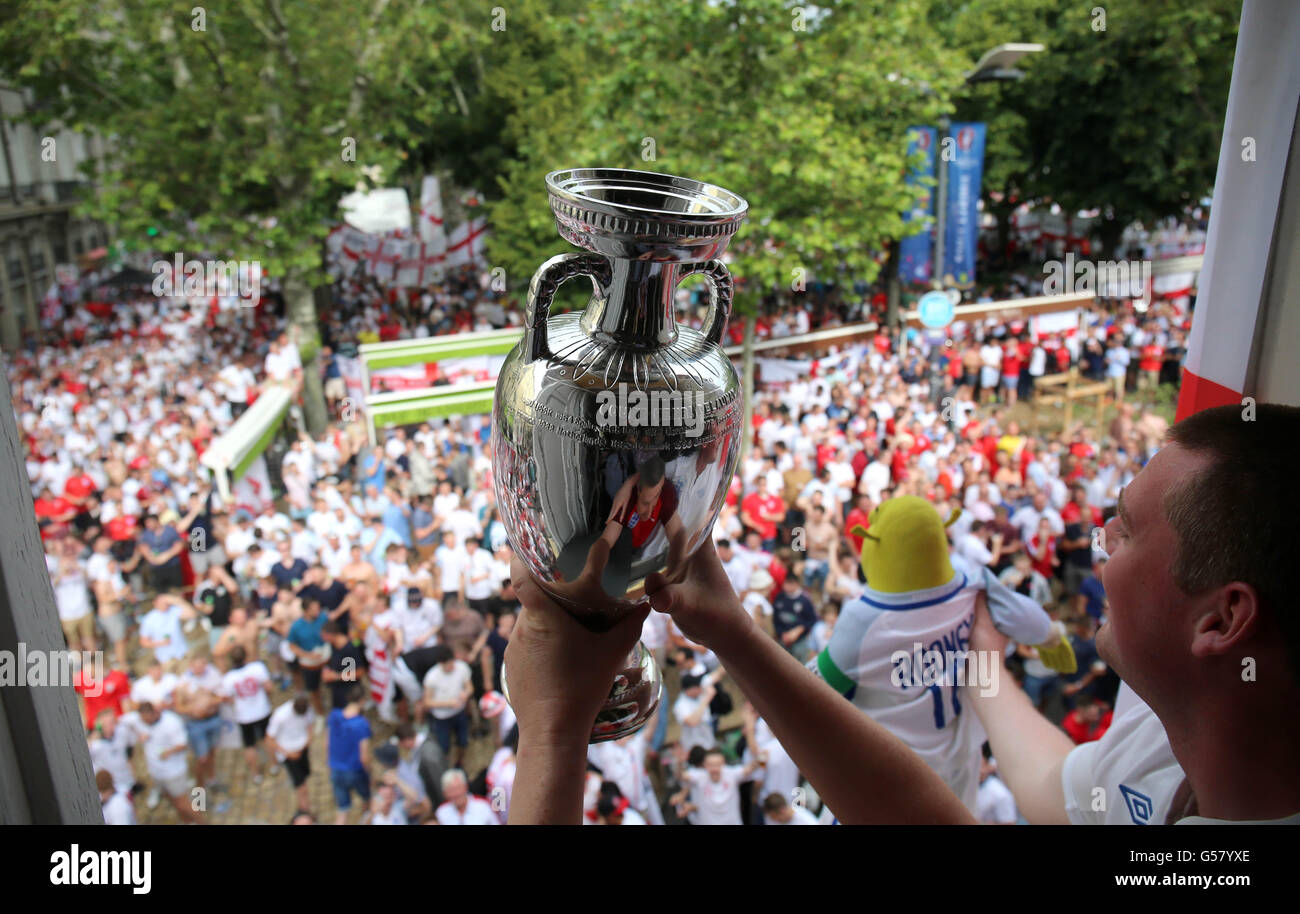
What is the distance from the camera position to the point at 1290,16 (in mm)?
1863

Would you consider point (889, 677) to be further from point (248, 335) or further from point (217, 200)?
point (248, 335)

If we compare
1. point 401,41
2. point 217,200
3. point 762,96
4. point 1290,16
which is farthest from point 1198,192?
point 1290,16

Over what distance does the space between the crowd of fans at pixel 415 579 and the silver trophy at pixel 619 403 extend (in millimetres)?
1750

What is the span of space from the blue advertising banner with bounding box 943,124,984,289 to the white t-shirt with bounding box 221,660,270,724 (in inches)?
389

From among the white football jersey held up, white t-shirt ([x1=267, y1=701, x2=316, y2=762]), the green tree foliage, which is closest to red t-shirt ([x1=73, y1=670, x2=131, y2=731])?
white t-shirt ([x1=267, y1=701, x2=316, y2=762])

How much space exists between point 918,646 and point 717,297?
1.28 m

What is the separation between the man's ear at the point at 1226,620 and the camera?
1146mm

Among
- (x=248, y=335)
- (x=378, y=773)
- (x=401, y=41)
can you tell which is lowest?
(x=378, y=773)

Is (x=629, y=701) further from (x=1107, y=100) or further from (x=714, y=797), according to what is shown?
(x=1107, y=100)

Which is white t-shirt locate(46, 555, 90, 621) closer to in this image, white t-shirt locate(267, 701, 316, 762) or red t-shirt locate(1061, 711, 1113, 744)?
white t-shirt locate(267, 701, 316, 762)

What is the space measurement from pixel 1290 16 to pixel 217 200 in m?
10.0

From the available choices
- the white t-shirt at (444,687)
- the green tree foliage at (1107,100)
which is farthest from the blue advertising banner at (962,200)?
the white t-shirt at (444,687)

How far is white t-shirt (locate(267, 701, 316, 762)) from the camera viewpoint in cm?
496

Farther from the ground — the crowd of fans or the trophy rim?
the trophy rim
